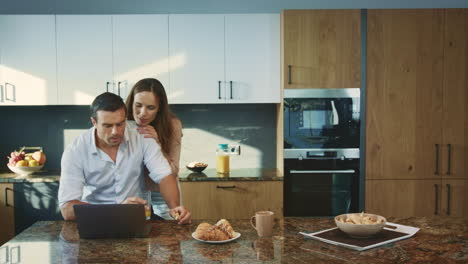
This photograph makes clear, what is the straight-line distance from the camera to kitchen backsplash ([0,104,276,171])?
3.95 metres

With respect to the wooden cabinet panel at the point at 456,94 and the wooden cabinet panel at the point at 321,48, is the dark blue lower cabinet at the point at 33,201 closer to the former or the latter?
the wooden cabinet panel at the point at 321,48

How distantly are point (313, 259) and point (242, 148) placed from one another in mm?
2546

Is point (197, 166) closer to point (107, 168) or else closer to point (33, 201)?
point (33, 201)

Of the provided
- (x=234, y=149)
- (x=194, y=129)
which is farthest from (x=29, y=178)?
(x=234, y=149)

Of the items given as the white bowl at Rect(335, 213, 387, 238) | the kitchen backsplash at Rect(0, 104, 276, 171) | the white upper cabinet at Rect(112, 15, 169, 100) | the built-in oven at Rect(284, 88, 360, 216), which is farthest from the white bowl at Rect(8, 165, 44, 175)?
the white bowl at Rect(335, 213, 387, 238)

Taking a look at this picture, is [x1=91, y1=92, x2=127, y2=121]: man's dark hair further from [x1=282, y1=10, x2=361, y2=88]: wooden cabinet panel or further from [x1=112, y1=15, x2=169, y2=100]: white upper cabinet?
[x1=282, y1=10, x2=361, y2=88]: wooden cabinet panel

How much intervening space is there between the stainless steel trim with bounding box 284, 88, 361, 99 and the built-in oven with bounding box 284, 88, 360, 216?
11 millimetres

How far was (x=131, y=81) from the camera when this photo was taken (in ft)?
11.6

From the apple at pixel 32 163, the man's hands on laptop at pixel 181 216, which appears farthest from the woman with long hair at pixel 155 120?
the apple at pixel 32 163

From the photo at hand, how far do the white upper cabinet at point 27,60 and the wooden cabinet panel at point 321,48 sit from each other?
190cm

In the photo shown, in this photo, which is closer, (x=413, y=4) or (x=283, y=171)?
(x=283, y=171)

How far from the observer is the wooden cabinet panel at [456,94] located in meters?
3.38

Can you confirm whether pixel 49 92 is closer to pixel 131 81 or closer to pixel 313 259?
pixel 131 81

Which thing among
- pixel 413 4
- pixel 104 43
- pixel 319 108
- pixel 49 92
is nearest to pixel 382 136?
pixel 319 108
